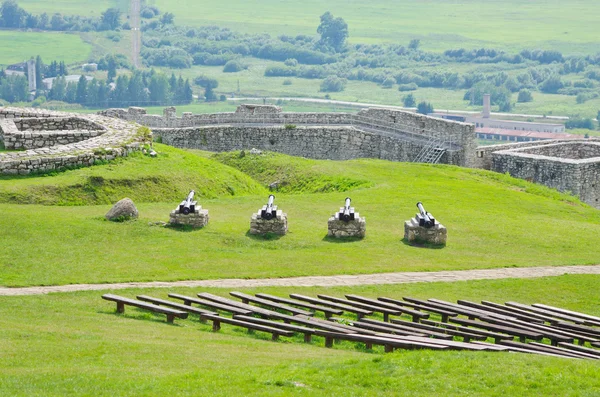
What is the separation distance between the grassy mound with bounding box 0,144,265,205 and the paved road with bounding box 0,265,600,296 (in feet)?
29.0

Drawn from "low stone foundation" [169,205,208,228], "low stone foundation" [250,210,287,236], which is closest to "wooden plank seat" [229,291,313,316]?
"low stone foundation" [250,210,287,236]

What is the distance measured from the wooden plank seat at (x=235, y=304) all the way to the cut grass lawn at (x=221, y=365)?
65cm

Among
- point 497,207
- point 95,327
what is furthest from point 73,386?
point 497,207

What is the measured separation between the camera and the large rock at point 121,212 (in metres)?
31.8

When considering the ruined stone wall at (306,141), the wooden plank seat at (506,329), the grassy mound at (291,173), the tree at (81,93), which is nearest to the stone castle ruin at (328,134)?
the ruined stone wall at (306,141)

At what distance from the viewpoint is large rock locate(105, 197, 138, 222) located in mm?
31812

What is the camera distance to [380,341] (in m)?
21.0

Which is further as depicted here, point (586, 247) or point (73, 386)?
point (586, 247)

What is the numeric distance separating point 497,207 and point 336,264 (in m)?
11.1

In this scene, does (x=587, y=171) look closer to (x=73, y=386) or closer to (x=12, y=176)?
(x=12, y=176)

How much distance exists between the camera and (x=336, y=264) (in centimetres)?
2967

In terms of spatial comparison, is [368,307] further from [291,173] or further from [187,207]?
[291,173]

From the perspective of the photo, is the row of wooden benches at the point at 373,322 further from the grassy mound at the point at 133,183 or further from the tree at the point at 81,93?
the tree at the point at 81,93

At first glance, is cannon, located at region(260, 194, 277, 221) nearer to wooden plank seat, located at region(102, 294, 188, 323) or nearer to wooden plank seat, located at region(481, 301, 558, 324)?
wooden plank seat, located at region(481, 301, 558, 324)
